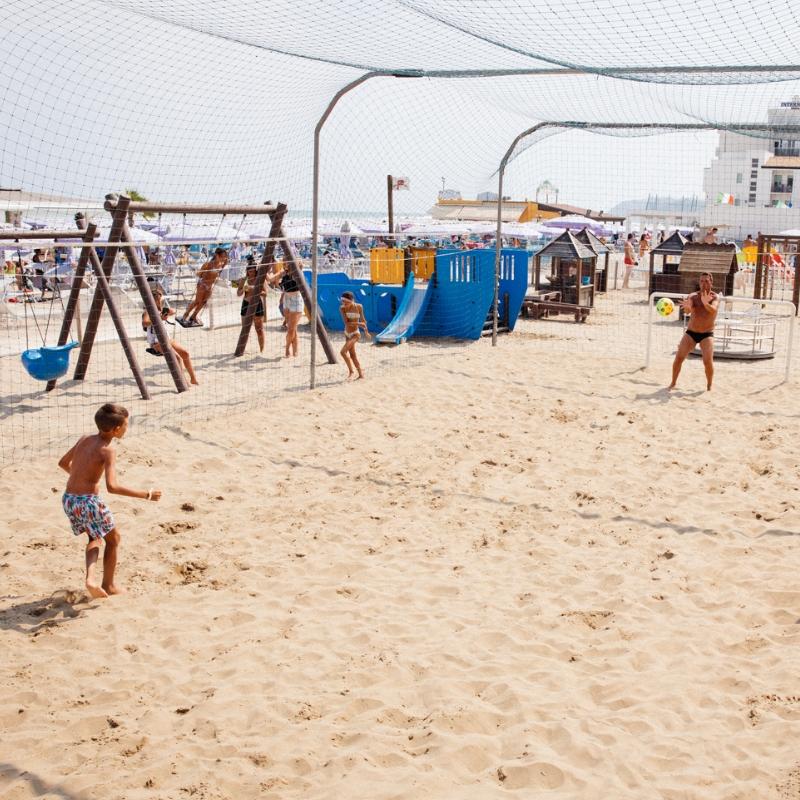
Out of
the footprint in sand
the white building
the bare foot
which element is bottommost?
the footprint in sand

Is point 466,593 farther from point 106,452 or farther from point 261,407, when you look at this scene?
point 261,407

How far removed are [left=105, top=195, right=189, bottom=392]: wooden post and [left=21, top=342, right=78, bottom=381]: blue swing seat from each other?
0.62 m

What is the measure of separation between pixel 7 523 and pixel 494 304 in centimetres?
844

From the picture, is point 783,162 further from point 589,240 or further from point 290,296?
point 290,296

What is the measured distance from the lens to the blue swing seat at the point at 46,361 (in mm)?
8273

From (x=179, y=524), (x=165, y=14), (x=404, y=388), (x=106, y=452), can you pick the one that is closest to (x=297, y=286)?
(x=404, y=388)

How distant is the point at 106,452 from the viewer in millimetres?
4387

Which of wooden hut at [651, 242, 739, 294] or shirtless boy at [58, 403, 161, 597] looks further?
wooden hut at [651, 242, 739, 294]

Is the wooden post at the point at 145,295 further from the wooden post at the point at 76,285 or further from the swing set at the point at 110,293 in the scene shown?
the wooden post at the point at 76,285

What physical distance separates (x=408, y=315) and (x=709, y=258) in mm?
7666

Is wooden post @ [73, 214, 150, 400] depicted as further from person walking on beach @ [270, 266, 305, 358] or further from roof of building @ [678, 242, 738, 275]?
roof of building @ [678, 242, 738, 275]

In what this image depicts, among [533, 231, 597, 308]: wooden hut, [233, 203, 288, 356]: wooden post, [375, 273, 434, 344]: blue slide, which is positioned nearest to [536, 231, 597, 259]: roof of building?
[533, 231, 597, 308]: wooden hut

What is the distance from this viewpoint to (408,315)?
1336cm

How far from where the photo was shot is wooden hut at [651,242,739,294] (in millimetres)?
17328
